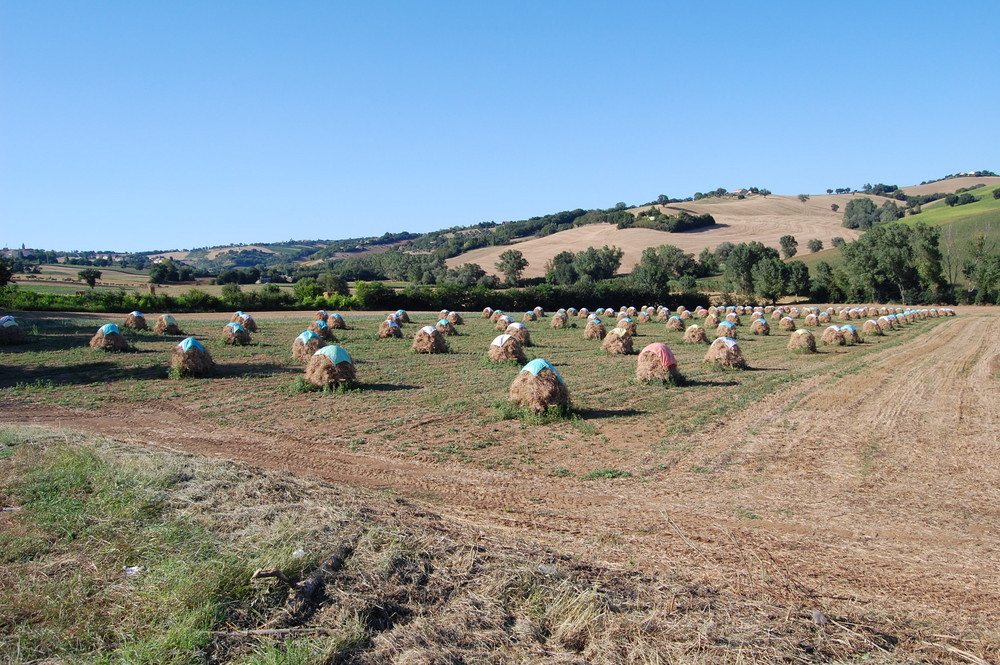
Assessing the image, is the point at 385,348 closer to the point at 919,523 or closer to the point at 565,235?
the point at 919,523

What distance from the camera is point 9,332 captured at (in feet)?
74.8

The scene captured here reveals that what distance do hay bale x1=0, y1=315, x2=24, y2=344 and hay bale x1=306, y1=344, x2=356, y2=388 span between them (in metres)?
15.3

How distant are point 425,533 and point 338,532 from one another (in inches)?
31.5

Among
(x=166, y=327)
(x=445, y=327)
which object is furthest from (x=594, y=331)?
(x=166, y=327)

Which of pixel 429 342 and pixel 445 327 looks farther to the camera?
pixel 445 327

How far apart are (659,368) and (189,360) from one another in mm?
13084

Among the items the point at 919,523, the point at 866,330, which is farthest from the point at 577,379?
the point at 866,330

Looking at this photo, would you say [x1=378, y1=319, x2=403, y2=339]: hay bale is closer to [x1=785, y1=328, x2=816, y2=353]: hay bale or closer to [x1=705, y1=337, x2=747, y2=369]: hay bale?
[x1=705, y1=337, x2=747, y2=369]: hay bale

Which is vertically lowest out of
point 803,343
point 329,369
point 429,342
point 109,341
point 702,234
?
point 803,343

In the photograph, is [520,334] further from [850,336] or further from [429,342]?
[850,336]

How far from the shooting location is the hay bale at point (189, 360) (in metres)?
16.7

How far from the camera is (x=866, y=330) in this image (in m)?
37.4

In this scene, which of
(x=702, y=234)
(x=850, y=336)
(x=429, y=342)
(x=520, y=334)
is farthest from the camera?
(x=702, y=234)

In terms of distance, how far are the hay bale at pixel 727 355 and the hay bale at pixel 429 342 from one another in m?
10.1
